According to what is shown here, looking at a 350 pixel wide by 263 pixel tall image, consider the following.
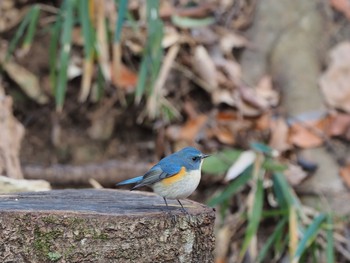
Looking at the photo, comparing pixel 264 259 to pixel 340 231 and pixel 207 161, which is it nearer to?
pixel 340 231

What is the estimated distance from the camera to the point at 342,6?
5707mm

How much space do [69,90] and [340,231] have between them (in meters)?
2.21

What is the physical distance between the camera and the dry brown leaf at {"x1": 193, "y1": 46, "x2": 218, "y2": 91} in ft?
17.6

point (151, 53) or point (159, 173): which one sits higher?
point (159, 173)

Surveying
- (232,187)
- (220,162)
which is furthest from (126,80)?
(232,187)

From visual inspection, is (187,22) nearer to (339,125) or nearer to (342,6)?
(342,6)

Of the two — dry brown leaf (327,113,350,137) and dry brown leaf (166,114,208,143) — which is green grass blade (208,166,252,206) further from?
dry brown leaf (327,113,350,137)

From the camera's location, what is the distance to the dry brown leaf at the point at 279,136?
518 cm

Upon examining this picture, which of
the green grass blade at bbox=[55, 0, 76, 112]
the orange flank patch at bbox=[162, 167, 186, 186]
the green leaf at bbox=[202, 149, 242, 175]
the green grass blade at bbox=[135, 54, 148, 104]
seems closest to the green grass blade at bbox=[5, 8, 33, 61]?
the green grass blade at bbox=[55, 0, 76, 112]

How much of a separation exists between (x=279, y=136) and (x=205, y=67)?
0.75 metres

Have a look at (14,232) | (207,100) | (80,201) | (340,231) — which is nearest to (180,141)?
(207,100)

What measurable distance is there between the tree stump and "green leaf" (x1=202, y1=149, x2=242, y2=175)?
187cm

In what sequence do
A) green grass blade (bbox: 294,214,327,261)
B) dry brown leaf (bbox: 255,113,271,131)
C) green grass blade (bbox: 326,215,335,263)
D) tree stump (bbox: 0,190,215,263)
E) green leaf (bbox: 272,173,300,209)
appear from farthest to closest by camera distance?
dry brown leaf (bbox: 255,113,271,131)
green leaf (bbox: 272,173,300,209)
green grass blade (bbox: 326,215,335,263)
green grass blade (bbox: 294,214,327,261)
tree stump (bbox: 0,190,215,263)

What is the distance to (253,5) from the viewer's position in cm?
586
